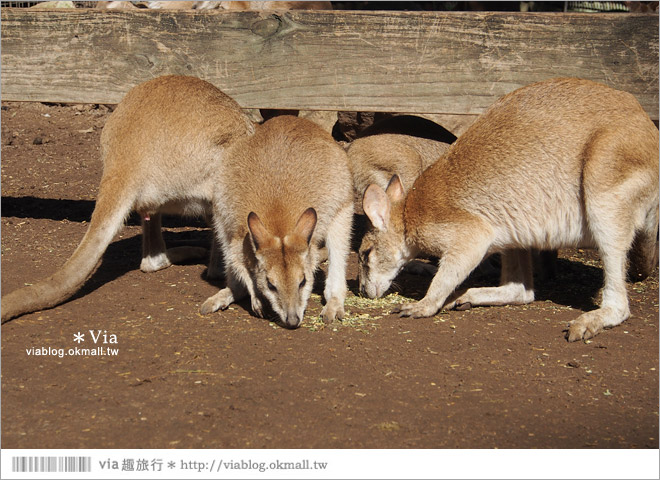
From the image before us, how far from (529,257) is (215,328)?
221cm

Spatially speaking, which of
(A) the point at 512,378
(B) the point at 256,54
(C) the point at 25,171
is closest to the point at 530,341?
(A) the point at 512,378

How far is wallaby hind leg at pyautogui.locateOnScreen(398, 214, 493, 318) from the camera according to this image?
16.0 feet

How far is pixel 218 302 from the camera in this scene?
192 inches

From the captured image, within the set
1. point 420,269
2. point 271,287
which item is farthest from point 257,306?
point 420,269

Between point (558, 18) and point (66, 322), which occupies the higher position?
point (558, 18)

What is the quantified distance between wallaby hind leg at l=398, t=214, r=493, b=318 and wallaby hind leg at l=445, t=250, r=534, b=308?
0.75 ft

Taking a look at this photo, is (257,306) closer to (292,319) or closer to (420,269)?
(292,319)

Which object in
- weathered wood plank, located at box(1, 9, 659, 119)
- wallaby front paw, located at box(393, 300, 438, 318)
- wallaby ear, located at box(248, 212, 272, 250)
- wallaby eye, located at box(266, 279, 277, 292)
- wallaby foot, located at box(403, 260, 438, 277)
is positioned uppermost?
weathered wood plank, located at box(1, 9, 659, 119)

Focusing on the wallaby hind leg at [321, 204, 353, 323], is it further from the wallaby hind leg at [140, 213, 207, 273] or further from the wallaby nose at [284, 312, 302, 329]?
the wallaby hind leg at [140, 213, 207, 273]

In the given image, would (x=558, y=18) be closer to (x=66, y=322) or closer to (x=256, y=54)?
(x=256, y=54)

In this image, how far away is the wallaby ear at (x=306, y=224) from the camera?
14.9 feet

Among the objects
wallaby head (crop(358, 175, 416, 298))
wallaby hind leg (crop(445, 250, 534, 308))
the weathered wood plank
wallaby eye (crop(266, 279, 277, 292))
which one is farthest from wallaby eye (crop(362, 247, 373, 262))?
the weathered wood plank

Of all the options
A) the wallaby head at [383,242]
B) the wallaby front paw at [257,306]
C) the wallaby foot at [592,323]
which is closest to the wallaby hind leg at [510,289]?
the wallaby head at [383,242]

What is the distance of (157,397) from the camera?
3617 millimetres
